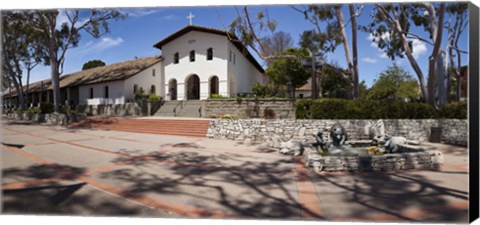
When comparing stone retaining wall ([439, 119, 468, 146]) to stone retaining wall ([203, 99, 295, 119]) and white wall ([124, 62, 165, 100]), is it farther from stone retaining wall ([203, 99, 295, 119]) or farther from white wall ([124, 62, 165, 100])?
white wall ([124, 62, 165, 100])

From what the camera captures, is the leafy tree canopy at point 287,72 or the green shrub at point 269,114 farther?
the leafy tree canopy at point 287,72

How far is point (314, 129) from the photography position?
25.8 feet

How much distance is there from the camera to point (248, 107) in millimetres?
11938

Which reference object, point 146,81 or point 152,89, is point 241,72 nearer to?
point 152,89

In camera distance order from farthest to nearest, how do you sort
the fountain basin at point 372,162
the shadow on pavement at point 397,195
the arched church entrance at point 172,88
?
the arched church entrance at point 172,88 < the fountain basin at point 372,162 < the shadow on pavement at point 397,195

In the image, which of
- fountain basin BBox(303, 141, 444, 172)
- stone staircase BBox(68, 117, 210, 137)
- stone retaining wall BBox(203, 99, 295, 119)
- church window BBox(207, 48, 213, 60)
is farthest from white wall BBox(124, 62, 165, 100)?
fountain basin BBox(303, 141, 444, 172)

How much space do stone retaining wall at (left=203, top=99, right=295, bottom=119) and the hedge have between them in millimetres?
2049

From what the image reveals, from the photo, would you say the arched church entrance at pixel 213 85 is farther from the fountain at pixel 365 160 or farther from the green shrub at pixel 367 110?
the fountain at pixel 365 160

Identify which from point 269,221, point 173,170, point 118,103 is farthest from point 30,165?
point 118,103

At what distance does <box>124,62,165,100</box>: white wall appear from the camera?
15.0 metres

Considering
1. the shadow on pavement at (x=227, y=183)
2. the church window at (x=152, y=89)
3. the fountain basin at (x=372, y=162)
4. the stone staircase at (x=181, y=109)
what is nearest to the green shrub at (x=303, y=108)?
the shadow on pavement at (x=227, y=183)

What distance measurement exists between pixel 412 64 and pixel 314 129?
3593 millimetres

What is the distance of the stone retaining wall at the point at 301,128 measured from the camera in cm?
725

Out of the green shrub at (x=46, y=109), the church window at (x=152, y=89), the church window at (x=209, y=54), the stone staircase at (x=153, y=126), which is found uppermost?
the church window at (x=209, y=54)
